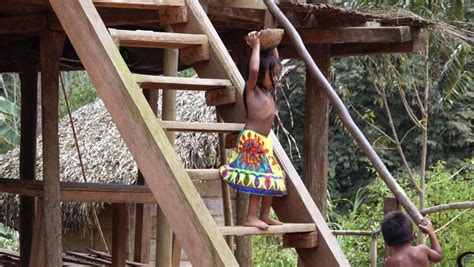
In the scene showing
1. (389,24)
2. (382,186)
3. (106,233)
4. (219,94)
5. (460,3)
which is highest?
(460,3)

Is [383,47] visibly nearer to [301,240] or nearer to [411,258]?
Answer: [301,240]

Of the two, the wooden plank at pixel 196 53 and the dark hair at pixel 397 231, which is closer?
the dark hair at pixel 397 231

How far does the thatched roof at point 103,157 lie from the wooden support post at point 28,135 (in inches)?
126

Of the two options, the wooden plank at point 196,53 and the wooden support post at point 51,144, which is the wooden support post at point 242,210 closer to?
the wooden support post at point 51,144

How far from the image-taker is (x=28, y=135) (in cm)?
995

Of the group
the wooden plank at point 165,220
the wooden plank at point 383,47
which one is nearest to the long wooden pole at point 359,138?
the wooden plank at point 165,220

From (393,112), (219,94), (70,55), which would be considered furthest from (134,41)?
(393,112)

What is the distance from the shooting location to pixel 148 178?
15.2 ft

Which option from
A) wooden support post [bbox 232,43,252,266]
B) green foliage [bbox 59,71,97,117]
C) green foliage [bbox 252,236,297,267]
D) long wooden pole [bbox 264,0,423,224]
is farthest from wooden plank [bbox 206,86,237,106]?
green foliage [bbox 59,71,97,117]

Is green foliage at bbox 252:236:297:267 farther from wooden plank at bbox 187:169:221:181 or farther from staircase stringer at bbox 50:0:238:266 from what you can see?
staircase stringer at bbox 50:0:238:266

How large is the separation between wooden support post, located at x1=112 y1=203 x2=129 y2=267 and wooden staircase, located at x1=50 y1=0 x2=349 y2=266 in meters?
3.76

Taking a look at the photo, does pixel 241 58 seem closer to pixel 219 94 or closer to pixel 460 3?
pixel 219 94

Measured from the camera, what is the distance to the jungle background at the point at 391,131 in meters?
12.6

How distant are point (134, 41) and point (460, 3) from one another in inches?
341
